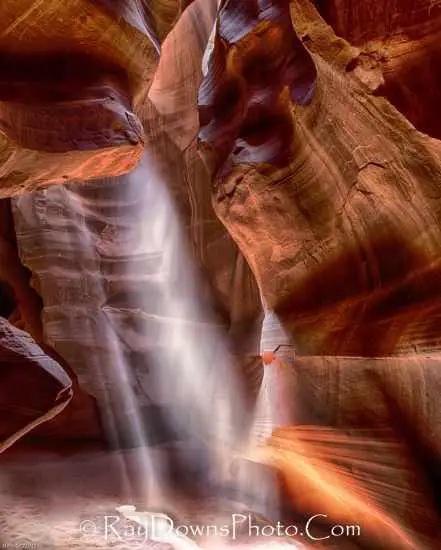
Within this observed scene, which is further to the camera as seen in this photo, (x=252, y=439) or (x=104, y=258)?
(x=104, y=258)

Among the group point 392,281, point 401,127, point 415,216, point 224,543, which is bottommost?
point 224,543

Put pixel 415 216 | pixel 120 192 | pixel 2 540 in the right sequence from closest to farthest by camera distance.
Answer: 1. pixel 415 216
2. pixel 2 540
3. pixel 120 192

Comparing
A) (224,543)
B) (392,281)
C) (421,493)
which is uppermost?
(392,281)

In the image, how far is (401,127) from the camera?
371cm

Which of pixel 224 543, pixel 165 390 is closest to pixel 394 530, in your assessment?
pixel 224 543

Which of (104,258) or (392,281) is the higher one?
(104,258)

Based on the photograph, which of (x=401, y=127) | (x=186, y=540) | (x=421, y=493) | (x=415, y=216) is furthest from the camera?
(x=186, y=540)

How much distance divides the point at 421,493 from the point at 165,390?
647 cm

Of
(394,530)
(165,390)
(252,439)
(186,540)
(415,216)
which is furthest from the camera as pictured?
(165,390)

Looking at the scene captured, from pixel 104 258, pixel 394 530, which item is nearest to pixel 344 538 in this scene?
pixel 394 530

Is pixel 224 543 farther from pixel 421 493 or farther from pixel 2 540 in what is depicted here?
pixel 421 493

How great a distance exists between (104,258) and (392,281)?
737 centimetres

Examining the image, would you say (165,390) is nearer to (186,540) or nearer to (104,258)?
(104,258)

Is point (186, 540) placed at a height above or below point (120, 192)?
below
